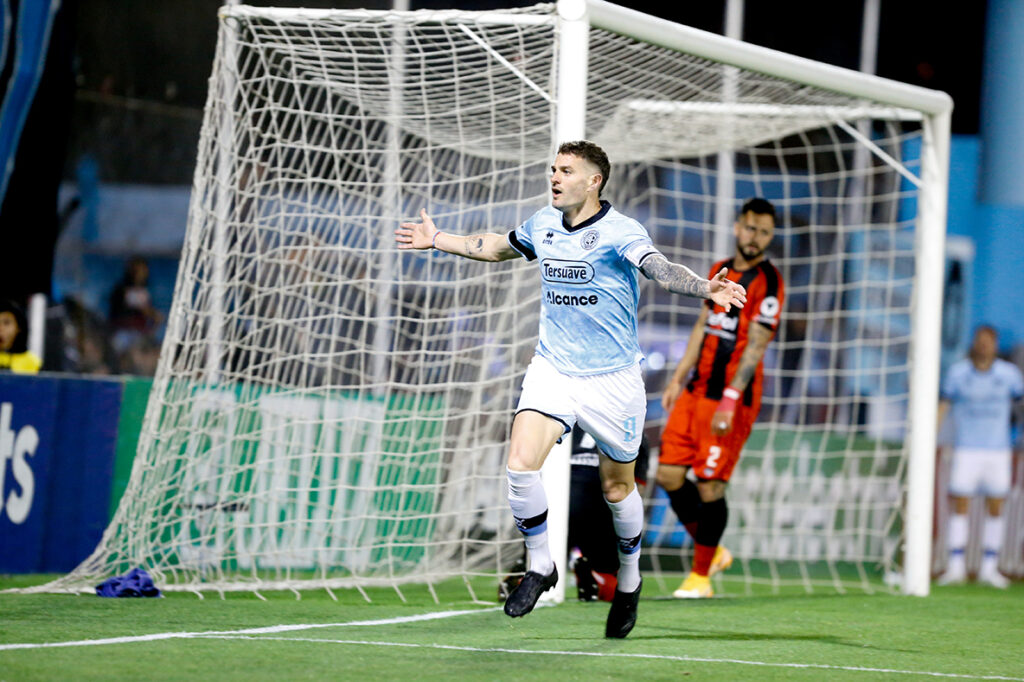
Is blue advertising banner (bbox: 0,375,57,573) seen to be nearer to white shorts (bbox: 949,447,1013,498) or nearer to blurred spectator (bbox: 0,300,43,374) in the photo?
blurred spectator (bbox: 0,300,43,374)

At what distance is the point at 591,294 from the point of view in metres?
5.22

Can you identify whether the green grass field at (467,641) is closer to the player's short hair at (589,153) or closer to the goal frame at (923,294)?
the goal frame at (923,294)

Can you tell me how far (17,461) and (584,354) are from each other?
13.3 feet

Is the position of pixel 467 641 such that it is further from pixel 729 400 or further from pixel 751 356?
pixel 751 356

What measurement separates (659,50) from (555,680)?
13.6ft

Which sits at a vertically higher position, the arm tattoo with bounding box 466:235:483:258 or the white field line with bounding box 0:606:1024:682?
the arm tattoo with bounding box 466:235:483:258

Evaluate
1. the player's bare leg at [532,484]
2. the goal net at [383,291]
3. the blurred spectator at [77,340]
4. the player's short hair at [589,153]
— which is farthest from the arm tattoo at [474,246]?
the blurred spectator at [77,340]

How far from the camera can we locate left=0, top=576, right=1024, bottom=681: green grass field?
4352mm

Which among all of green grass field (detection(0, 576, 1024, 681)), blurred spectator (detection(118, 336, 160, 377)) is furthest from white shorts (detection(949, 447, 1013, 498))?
blurred spectator (detection(118, 336, 160, 377))

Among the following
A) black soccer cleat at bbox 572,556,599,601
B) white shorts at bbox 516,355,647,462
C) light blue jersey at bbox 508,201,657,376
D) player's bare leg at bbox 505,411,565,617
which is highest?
light blue jersey at bbox 508,201,657,376

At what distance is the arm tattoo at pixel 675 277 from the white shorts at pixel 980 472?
6801mm

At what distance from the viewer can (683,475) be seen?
7.54m

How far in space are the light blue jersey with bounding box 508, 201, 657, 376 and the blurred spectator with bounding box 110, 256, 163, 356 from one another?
6310 millimetres

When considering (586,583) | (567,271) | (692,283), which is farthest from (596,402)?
(586,583)
